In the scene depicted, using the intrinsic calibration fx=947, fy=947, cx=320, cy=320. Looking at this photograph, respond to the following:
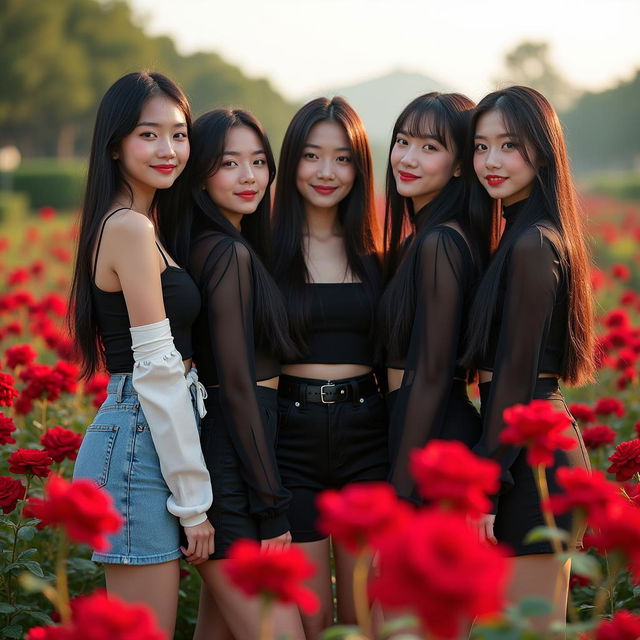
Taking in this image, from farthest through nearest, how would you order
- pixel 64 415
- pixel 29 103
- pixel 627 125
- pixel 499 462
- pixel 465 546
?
pixel 627 125 < pixel 29 103 < pixel 64 415 < pixel 499 462 < pixel 465 546

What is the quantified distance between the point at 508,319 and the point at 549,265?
0.21 meters

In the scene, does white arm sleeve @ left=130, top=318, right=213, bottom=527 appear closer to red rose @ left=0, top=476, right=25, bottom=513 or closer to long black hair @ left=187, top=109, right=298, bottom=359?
long black hair @ left=187, top=109, right=298, bottom=359

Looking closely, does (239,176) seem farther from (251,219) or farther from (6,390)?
(6,390)

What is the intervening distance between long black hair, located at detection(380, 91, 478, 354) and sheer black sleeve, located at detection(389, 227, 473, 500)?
0.36 ft

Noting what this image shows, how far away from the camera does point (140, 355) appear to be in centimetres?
295

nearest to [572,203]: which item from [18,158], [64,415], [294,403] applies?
[294,403]

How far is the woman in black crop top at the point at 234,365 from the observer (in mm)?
3145

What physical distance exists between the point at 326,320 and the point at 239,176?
627mm

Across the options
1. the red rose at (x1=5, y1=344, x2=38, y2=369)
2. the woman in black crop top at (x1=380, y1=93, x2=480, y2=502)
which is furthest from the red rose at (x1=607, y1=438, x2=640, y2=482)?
the red rose at (x1=5, y1=344, x2=38, y2=369)

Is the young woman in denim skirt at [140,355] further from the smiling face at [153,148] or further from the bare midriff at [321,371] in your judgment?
the bare midriff at [321,371]

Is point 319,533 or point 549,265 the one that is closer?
point 549,265

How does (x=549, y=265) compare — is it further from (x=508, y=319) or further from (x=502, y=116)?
(x=502, y=116)

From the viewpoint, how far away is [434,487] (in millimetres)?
1436

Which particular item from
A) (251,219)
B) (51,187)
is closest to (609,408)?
(251,219)
